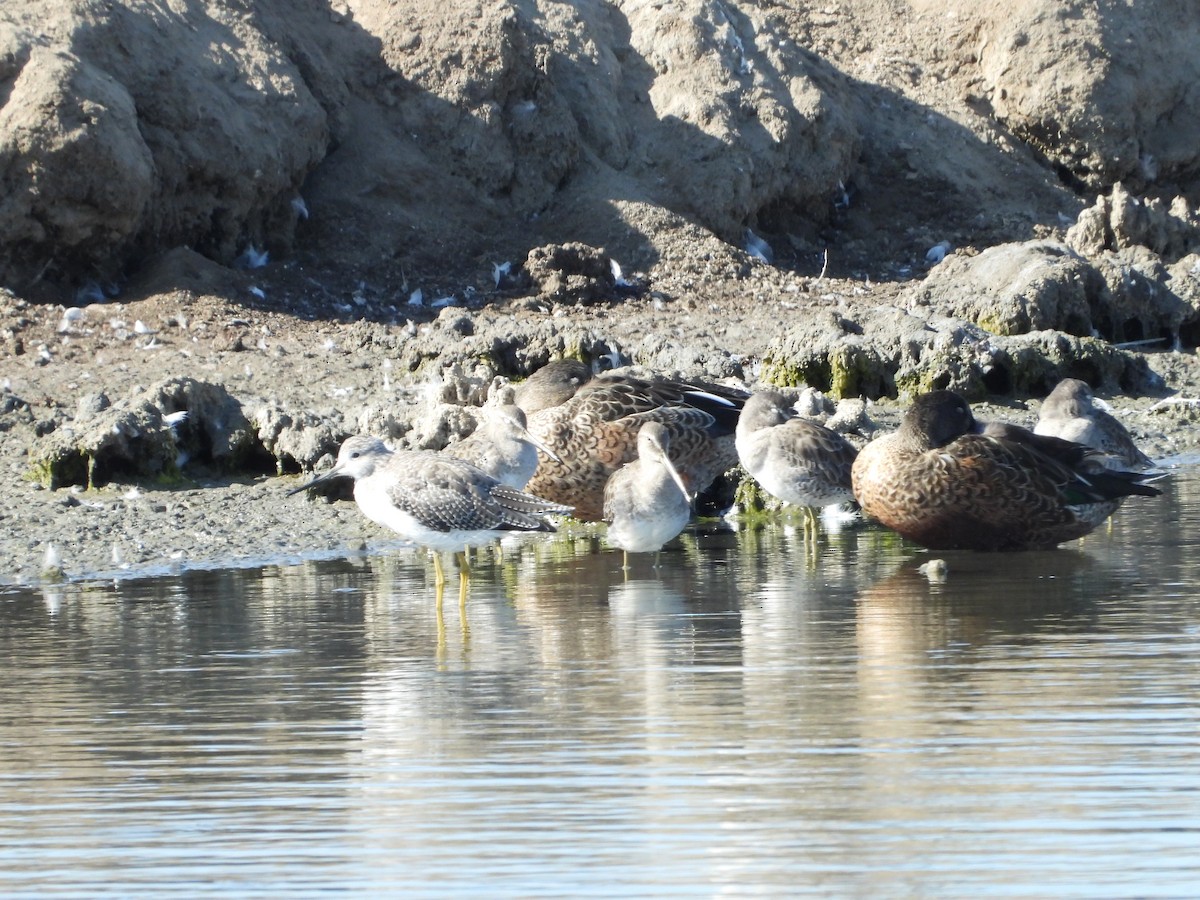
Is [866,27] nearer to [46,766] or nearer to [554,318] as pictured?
[554,318]

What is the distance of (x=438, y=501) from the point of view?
9297 mm

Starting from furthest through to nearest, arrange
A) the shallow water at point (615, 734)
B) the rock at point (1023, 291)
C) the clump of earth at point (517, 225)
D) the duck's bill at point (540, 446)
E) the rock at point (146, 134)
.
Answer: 1. the rock at point (1023, 291)
2. the rock at point (146, 134)
3. the clump of earth at point (517, 225)
4. the duck's bill at point (540, 446)
5. the shallow water at point (615, 734)

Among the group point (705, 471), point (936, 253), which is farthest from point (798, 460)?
point (936, 253)

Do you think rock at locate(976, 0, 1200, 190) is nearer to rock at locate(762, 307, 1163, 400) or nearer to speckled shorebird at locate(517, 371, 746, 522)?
rock at locate(762, 307, 1163, 400)

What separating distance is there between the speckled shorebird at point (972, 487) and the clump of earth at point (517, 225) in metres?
2.36

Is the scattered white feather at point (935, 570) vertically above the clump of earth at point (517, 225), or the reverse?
the clump of earth at point (517, 225)

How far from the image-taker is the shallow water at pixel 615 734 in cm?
502

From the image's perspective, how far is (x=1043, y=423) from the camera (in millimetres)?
Answer: 12320

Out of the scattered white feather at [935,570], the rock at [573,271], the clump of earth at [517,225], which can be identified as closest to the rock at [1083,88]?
the clump of earth at [517,225]

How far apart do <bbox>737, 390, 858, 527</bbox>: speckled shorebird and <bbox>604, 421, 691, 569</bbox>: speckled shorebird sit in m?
0.73

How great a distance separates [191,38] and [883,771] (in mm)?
14157

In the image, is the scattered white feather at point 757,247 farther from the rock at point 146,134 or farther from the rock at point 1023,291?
the rock at point 146,134

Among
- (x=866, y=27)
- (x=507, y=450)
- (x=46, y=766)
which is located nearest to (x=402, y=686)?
(x=46, y=766)

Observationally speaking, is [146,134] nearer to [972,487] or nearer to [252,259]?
[252,259]
